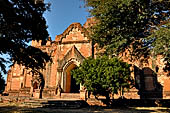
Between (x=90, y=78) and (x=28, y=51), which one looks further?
(x=90, y=78)

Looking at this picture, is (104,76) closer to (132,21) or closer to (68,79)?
(132,21)

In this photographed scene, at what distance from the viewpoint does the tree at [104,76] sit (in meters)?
15.3

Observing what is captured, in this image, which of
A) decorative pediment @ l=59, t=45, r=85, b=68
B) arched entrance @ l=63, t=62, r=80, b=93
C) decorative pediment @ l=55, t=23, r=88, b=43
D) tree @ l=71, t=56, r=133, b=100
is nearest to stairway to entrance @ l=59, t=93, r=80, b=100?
arched entrance @ l=63, t=62, r=80, b=93

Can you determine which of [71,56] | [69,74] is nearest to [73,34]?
[71,56]

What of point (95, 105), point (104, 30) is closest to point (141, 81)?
point (95, 105)

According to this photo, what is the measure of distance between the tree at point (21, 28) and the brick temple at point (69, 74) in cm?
1136

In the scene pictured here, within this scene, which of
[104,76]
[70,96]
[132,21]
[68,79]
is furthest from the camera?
[68,79]

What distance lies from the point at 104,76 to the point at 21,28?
9126mm

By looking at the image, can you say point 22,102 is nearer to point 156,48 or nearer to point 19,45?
point 19,45

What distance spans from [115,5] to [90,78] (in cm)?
803

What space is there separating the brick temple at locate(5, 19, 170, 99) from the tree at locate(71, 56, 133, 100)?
619 cm

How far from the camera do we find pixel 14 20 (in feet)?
33.1

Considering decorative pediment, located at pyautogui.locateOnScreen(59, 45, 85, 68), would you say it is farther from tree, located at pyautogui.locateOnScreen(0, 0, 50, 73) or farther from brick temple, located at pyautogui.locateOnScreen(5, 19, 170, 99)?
tree, located at pyautogui.locateOnScreen(0, 0, 50, 73)

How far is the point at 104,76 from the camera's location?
51.3ft
